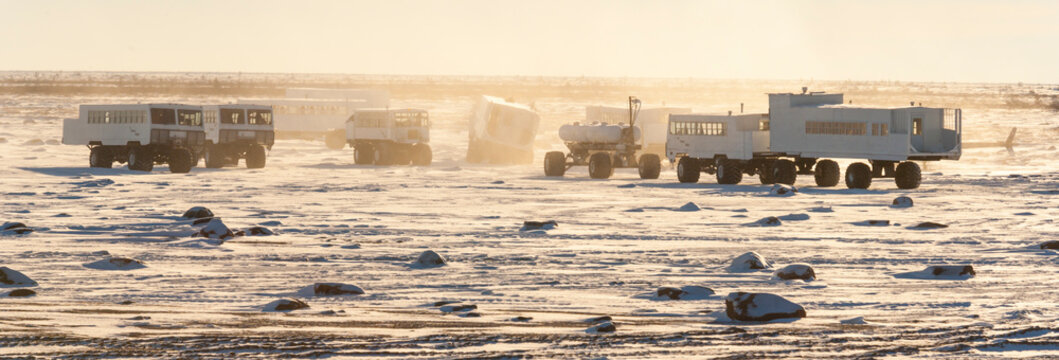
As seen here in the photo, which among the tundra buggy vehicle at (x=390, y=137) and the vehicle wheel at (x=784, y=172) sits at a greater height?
the tundra buggy vehicle at (x=390, y=137)

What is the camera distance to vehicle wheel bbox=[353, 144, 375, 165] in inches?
2363

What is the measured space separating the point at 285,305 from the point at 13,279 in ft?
15.1

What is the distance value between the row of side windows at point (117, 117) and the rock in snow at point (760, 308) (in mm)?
40377

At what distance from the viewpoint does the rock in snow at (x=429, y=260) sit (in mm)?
22219

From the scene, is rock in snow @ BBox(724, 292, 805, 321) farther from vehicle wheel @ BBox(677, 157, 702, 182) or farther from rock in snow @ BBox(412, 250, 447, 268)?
vehicle wheel @ BBox(677, 157, 702, 182)

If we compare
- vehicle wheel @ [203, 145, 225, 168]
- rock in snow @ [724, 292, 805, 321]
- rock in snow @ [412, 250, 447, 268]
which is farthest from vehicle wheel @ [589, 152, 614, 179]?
rock in snow @ [724, 292, 805, 321]

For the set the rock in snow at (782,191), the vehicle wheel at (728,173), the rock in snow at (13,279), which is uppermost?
the vehicle wheel at (728,173)

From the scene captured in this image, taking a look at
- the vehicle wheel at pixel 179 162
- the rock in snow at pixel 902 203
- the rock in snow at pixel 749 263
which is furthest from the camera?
the vehicle wheel at pixel 179 162

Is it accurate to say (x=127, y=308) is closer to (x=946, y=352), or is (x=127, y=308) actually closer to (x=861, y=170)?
(x=946, y=352)

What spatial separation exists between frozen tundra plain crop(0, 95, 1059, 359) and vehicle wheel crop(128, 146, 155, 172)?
747 centimetres

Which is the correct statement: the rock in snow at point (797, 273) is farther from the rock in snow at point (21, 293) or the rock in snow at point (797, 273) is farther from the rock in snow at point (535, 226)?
the rock in snow at point (21, 293)

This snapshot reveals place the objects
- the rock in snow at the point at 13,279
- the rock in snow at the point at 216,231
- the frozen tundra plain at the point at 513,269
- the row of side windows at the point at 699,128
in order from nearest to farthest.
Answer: the frozen tundra plain at the point at 513,269
the rock in snow at the point at 13,279
the rock in snow at the point at 216,231
the row of side windows at the point at 699,128

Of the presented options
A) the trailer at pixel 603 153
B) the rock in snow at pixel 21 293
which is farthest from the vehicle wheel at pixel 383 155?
the rock in snow at pixel 21 293

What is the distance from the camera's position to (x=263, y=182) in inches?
1785
